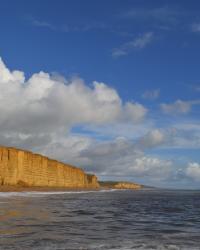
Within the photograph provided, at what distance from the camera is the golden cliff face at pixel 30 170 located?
7432 cm

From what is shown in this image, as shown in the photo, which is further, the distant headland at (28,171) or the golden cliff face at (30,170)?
the golden cliff face at (30,170)

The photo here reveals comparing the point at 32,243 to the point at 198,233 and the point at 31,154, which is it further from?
the point at 31,154

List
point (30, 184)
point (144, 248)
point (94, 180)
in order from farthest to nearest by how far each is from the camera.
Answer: point (94, 180) < point (30, 184) < point (144, 248)

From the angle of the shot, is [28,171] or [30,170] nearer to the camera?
[28,171]

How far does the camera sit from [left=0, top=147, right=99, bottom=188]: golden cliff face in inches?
2926

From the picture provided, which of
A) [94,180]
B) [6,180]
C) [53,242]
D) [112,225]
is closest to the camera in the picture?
[53,242]

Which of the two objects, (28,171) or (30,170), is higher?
(30,170)

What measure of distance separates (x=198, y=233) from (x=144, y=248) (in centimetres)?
441

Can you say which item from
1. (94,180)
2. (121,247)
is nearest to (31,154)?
(121,247)

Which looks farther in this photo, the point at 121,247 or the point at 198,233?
the point at 198,233

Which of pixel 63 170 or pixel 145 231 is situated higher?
pixel 63 170

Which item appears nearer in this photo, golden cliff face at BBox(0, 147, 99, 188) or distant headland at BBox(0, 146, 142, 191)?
distant headland at BBox(0, 146, 142, 191)

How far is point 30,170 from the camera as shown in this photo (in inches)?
3378

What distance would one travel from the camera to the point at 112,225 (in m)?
16.3
